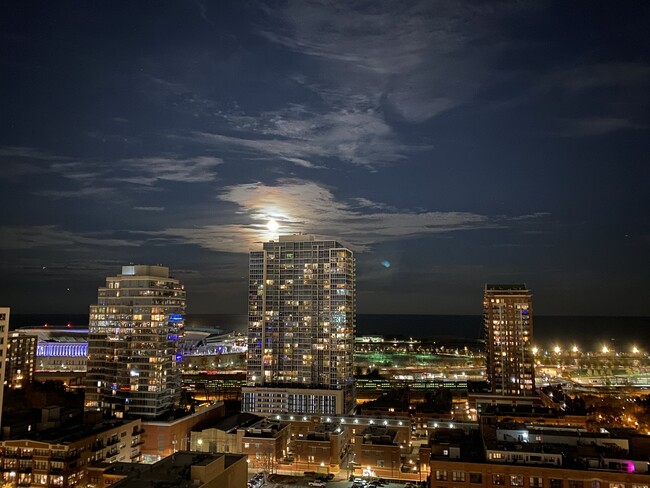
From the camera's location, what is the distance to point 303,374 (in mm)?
64000

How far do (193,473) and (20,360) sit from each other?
68.2 m


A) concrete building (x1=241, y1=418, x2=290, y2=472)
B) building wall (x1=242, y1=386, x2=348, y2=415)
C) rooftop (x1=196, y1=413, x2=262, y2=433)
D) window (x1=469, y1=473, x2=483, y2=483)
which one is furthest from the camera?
building wall (x1=242, y1=386, x2=348, y2=415)

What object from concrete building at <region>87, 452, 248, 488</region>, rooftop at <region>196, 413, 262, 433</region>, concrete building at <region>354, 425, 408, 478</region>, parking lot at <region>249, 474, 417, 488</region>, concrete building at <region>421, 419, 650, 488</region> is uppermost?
concrete building at <region>87, 452, 248, 488</region>

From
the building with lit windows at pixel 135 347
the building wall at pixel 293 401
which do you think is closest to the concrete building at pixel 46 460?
the building with lit windows at pixel 135 347

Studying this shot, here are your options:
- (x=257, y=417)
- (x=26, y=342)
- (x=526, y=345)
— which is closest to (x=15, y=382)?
(x=26, y=342)

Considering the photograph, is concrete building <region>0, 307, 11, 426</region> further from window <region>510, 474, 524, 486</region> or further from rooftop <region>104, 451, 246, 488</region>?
window <region>510, 474, 524, 486</region>

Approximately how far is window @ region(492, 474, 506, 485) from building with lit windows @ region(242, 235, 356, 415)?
30.6m

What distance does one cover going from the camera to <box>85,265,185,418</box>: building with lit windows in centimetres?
5272

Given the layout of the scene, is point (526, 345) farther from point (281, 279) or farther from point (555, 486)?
point (555, 486)

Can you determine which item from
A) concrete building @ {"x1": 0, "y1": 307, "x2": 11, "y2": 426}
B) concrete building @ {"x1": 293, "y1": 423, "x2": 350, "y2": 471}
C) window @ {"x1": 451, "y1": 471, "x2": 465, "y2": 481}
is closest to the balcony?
concrete building @ {"x1": 0, "y1": 307, "x2": 11, "y2": 426}

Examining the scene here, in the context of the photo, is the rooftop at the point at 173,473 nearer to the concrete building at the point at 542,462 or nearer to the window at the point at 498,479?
the concrete building at the point at 542,462

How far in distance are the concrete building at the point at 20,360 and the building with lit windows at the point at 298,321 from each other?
36194 mm

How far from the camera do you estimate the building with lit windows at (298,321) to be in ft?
206

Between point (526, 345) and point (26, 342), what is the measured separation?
73909 millimetres
